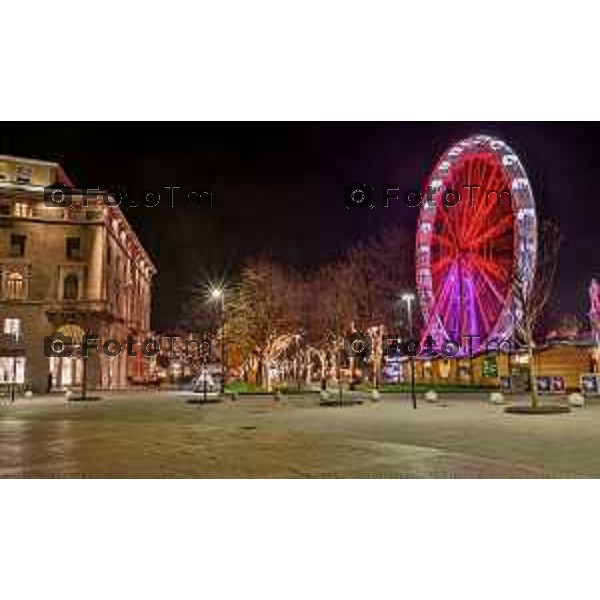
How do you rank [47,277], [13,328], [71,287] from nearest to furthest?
[13,328]
[47,277]
[71,287]

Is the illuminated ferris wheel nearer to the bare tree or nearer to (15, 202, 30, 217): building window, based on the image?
the bare tree

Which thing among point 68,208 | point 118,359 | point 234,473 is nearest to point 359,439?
point 234,473

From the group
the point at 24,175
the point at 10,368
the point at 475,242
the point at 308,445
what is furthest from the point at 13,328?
the point at 308,445

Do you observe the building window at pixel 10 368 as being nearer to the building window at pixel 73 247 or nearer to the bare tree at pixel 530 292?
the building window at pixel 73 247

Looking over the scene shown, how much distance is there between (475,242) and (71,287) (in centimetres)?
4024

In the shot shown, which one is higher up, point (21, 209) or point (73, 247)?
point (21, 209)

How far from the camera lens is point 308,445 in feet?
57.9

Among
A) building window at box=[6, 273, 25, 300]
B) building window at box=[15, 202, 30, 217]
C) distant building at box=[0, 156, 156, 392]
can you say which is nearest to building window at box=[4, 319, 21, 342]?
distant building at box=[0, 156, 156, 392]

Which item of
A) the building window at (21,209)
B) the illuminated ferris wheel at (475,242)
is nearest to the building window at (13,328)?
the building window at (21,209)

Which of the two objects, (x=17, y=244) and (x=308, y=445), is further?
(x=17, y=244)

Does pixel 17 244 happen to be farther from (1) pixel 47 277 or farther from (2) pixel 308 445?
(2) pixel 308 445

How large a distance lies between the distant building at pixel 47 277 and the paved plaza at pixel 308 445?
3235cm

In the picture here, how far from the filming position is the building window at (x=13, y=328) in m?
58.6
